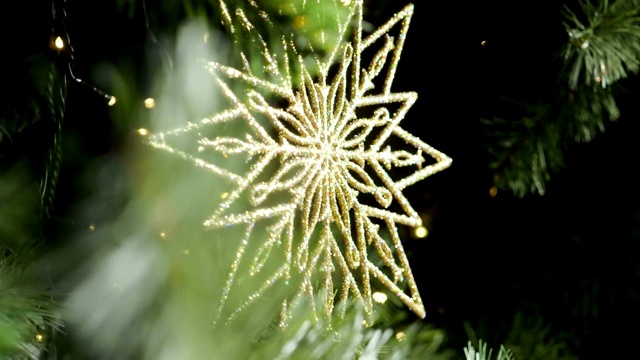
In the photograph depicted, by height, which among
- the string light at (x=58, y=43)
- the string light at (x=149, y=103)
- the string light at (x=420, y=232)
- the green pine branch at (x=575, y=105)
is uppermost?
the green pine branch at (x=575, y=105)

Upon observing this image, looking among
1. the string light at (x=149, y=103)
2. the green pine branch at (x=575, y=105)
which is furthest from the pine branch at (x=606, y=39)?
the string light at (x=149, y=103)

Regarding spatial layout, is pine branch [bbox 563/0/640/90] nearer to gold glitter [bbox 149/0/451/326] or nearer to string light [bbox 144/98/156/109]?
gold glitter [bbox 149/0/451/326]

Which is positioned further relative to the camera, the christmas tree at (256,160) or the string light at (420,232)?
the string light at (420,232)

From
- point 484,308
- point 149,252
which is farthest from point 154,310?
point 484,308

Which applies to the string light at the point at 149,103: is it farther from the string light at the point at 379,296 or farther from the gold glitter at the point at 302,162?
the string light at the point at 379,296

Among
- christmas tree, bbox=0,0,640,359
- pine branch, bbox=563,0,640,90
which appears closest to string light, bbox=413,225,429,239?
christmas tree, bbox=0,0,640,359

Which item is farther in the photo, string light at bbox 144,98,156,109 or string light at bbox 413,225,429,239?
string light at bbox 413,225,429,239

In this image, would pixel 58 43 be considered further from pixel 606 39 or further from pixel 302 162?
pixel 606 39

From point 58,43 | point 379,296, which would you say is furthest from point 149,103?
point 379,296
